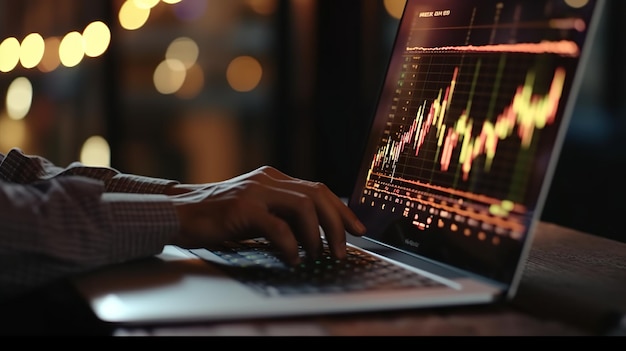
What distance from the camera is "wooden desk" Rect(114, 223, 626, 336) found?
65cm

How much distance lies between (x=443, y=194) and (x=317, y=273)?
19 cm

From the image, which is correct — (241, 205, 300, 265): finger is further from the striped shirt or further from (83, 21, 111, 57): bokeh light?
(83, 21, 111, 57): bokeh light

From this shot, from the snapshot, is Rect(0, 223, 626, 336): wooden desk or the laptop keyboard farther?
the laptop keyboard

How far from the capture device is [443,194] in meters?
0.91

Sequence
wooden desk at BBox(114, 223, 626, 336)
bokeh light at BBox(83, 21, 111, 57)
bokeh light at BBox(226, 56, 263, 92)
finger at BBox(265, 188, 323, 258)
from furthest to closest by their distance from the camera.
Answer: bokeh light at BBox(226, 56, 263, 92), bokeh light at BBox(83, 21, 111, 57), finger at BBox(265, 188, 323, 258), wooden desk at BBox(114, 223, 626, 336)

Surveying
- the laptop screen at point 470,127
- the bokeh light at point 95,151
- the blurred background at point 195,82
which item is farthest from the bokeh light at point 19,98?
the laptop screen at point 470,127

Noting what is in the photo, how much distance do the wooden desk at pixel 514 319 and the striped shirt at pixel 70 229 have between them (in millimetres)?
152

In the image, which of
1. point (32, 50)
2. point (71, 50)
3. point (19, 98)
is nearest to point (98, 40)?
point (71, 50)

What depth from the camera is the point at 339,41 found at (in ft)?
11.0

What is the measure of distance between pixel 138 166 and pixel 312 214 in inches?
100

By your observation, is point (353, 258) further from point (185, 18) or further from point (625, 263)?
point (185, 18)

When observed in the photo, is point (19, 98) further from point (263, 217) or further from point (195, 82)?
point (263, 217)

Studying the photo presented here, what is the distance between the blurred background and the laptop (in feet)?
7.07

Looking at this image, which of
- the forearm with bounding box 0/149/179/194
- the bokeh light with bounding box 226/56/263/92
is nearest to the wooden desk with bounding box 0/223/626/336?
the forearm with bounding box 0/149/179/194
